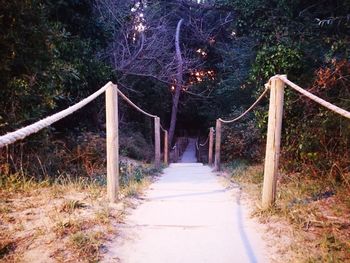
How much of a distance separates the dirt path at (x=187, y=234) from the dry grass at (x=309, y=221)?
0.15m

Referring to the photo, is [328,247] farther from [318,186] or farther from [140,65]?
[140,65]

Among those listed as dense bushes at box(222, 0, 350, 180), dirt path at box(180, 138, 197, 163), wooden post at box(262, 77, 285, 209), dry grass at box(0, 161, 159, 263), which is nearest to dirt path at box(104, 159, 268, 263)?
dry grass at box(0, 161, 159, 263)

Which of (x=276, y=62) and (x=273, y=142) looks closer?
(x=273, y=142)

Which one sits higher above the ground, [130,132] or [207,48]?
[207,48]

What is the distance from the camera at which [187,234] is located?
95.7 inches

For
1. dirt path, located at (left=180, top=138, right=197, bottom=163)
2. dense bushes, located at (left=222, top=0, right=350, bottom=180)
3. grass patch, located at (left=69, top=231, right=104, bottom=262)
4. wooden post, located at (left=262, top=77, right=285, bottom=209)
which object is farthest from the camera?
dirt path, located at (left=180, top=138, right=197, bottom=163)

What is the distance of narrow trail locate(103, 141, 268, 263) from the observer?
6.82 ft

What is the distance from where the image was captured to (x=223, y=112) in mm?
17156

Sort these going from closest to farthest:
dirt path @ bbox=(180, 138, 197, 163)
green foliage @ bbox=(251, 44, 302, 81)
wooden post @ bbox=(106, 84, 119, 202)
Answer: wooden post @ bbox=(106, 84, 119, 202), green foliage @ bbox=(251, 44, 302, 81), dirt path @ bbox=(180, 138, 197, 163)

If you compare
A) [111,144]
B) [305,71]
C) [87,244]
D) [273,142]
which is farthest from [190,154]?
[87,244]

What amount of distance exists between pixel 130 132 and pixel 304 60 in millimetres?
9378

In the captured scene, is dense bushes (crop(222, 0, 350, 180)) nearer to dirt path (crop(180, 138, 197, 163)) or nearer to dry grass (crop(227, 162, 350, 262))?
dry grass (crop(227, 162, 350, 262))

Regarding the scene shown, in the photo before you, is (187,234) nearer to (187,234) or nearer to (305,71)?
(187,234)

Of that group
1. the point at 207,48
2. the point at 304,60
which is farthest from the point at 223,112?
the point at 304,60
